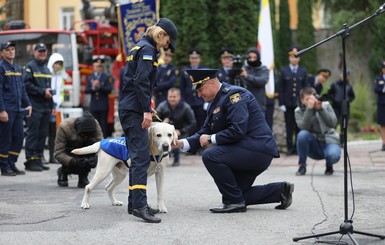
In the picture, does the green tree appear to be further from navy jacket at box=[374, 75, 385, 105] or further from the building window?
navy jacket at box=[374, 75, 385, 105]

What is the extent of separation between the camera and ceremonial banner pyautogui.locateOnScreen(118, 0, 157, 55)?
16.6 meters

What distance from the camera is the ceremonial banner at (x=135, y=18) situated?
54.4ft

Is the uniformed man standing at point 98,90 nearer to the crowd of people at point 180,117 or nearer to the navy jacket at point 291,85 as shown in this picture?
the crowd of people at point 180,117

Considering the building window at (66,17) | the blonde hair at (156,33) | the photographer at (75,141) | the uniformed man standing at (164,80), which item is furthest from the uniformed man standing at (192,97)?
the building window at (66,17)

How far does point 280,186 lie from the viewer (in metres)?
8.51

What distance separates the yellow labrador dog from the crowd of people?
18 centimetres

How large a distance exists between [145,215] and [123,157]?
36.6 inches

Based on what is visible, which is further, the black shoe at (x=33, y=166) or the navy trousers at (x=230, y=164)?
the black shoe at (x=33, y=166)

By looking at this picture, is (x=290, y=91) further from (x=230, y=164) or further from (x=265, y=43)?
(x=230, y=164)

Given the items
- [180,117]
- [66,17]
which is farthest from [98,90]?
[66,17]

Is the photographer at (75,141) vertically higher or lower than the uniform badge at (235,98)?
lower

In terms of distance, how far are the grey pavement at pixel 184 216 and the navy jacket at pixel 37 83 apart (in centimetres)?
181

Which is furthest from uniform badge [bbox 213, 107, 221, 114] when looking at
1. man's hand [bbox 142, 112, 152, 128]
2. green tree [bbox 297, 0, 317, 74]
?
green tree [bbox 297, 0, 317, 74]

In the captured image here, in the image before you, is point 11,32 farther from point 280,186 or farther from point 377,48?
point 377,48
